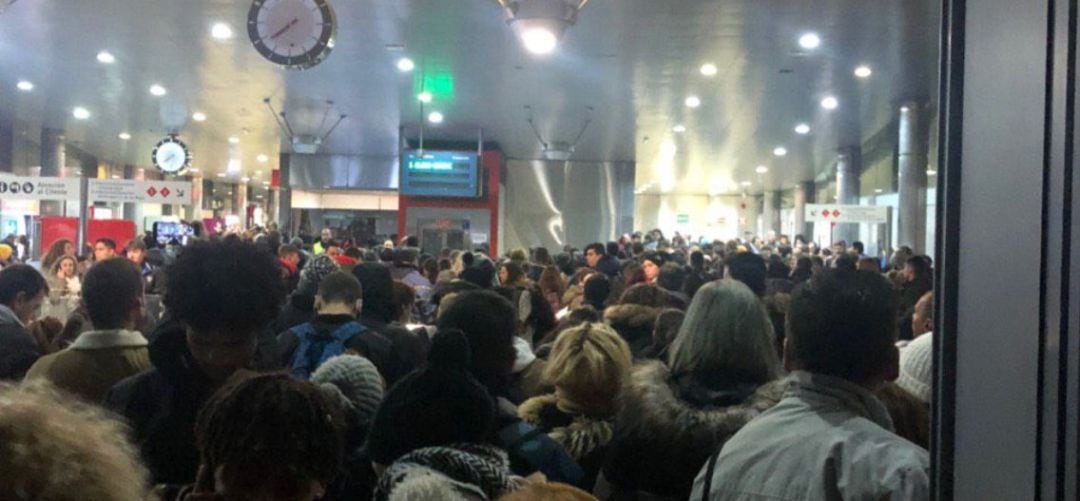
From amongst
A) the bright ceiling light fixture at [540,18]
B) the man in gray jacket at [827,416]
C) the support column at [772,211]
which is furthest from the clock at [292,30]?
the support column at [772,211]

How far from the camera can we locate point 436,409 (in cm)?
262

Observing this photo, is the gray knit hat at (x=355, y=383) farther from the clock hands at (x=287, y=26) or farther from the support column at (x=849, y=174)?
the support column at (x=849, y=174)

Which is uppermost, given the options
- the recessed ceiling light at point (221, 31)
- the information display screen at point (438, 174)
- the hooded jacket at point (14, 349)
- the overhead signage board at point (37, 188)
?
the recessed ceiling light at point (221, 31)

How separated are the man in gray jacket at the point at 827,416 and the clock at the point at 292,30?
22.5ft

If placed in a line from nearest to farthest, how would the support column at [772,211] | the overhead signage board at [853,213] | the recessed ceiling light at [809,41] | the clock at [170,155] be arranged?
the recessed ceiling light at [809,41]
the overhead signage board at [853,213]
the clock at [170,155]
the support column at [772,211]

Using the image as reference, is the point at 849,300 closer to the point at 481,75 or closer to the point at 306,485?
the point at 306,485

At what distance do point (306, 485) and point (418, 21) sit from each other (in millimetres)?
9837

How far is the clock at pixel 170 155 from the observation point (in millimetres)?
20969

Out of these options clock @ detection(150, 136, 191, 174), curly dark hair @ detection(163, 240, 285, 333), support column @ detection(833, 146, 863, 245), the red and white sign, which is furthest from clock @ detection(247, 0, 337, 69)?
support column @ detection(833, 146, 863, 245)

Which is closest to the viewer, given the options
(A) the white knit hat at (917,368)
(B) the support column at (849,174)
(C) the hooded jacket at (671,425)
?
(C) the hooded jacket at (671,425)

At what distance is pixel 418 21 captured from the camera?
449 inches

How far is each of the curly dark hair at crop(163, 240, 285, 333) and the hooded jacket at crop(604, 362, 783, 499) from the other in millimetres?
1182

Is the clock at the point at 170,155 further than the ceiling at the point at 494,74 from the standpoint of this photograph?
Yes

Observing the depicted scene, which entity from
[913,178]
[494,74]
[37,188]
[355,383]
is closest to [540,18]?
[355,383]
